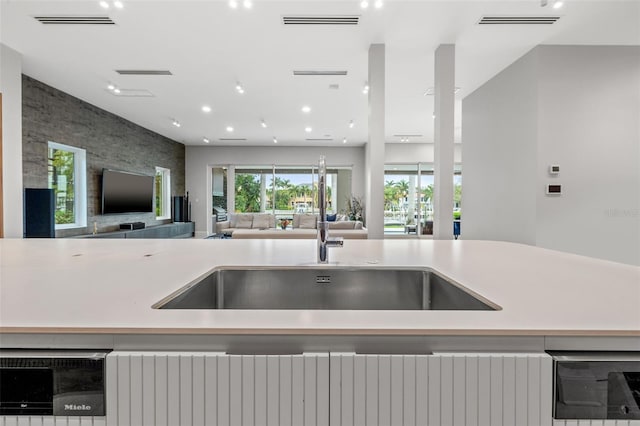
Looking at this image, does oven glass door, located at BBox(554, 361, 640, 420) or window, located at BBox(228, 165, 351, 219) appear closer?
oven glass door, located at BBox(554, 361, 640, 420)

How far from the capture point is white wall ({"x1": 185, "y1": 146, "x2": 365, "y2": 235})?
10438mm

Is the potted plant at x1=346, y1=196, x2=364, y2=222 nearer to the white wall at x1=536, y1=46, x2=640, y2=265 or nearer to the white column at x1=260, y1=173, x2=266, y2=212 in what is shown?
the white column at x1=260, y1=173, x2=266, y2=212

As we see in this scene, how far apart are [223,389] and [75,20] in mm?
4040

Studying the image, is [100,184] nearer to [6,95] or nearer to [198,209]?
[6,95]

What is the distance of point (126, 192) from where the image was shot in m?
7.10

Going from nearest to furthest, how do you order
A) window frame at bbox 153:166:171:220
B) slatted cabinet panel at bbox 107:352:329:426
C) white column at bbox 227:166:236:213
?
slatted cabinet panel at bbox 107:352:329:426
window frame at bbox 153:166:171:220
white column at bbox 227:166:236:213

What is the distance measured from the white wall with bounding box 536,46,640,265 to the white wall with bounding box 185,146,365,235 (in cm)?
663

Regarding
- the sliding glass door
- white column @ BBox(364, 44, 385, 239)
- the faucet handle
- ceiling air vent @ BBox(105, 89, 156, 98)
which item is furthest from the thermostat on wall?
the sliding glass door

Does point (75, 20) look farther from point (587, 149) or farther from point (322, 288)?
point (587, 149)

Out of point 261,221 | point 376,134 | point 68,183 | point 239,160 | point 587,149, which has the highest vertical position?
point 239,160

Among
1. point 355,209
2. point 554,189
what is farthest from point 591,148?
point 355,209

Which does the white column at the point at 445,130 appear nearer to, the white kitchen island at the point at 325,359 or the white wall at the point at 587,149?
the white wall at the point at 587,149

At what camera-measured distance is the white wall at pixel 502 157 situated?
159 inches

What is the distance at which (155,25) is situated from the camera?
3404 mm
